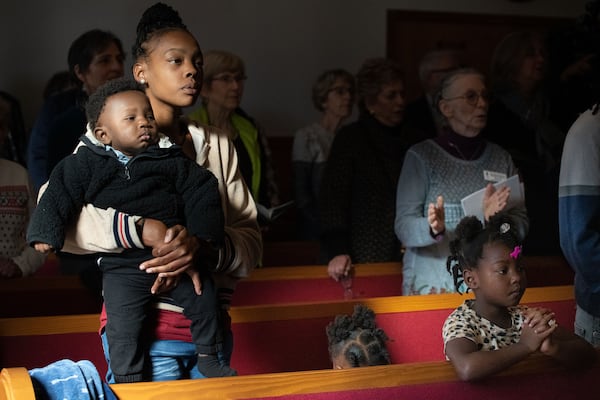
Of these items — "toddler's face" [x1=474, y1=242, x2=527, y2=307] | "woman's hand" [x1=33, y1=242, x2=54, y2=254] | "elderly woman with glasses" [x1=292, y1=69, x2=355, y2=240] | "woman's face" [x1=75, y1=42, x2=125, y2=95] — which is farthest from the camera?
"elderly woman with glasses" [x1=292, y1=69, x2=355, y2=240]

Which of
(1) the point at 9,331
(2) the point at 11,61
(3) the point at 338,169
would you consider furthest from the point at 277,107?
(1) the point at 9,331

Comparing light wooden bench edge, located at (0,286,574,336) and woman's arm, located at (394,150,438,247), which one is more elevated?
woman's arm, located at (394,150,438,247)

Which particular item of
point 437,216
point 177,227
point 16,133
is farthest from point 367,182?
point 16,133

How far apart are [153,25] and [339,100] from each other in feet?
12.0

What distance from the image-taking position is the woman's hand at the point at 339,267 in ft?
13.0

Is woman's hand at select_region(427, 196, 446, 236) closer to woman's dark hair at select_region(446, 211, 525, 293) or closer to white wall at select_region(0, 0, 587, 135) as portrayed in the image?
woman's dark hair at select_region(446, 211, 525, 293)

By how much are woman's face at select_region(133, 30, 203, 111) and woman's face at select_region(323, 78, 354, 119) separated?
3640 millimetres

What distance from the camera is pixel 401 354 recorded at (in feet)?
11.1

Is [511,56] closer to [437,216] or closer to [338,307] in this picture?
[437,216]

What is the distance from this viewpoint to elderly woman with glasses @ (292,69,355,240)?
5637 mm

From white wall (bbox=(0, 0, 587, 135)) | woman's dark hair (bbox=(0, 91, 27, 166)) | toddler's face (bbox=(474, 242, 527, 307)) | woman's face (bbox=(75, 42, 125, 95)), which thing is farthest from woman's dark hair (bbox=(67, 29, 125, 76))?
white wall (bbox=(0, 0, 587, 135))

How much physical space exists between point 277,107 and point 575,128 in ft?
14.9

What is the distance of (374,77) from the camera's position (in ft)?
13.9

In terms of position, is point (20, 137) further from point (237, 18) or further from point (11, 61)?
point (237, 18)
